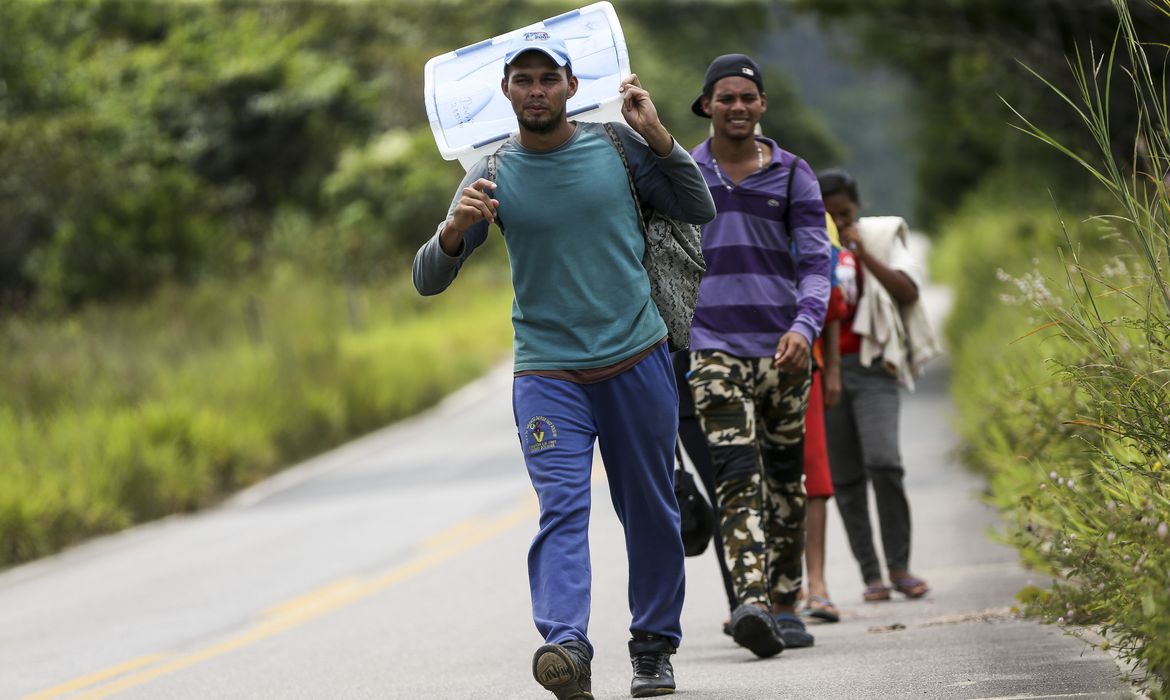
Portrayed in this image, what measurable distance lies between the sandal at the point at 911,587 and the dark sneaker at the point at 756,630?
2.20 m

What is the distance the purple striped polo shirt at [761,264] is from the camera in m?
7.52

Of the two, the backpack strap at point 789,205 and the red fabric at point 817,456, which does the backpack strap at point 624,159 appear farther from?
the red fabric at point 817,456

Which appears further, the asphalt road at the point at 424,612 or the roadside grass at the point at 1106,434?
the asphalt road at the point at 424,612

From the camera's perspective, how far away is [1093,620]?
652 cm

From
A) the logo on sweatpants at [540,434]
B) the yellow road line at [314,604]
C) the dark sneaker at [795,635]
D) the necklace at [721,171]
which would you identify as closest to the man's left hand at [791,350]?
the necklace at [721,171]

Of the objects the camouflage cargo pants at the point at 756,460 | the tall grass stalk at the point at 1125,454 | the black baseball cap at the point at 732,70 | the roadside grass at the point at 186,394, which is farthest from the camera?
the roadside grass at the point at 186,394

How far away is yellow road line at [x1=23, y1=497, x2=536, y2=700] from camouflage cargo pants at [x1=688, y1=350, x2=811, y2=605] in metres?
2.58

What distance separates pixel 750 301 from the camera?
7531 millimetres

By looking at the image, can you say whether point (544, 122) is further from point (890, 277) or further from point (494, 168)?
point (890, 277)

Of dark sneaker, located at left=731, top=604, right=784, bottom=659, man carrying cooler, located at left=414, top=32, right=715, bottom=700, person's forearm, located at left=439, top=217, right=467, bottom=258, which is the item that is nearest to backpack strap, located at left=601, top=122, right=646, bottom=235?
man carrying cooler, located at left=414, top=32, right=715, bottom=700

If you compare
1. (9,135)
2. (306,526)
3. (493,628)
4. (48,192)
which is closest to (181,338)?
(9,135)

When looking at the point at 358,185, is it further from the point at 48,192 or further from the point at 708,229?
the point at 708,229

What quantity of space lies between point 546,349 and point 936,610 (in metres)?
3.15

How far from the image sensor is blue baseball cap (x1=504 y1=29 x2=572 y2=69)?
5.98 meters
